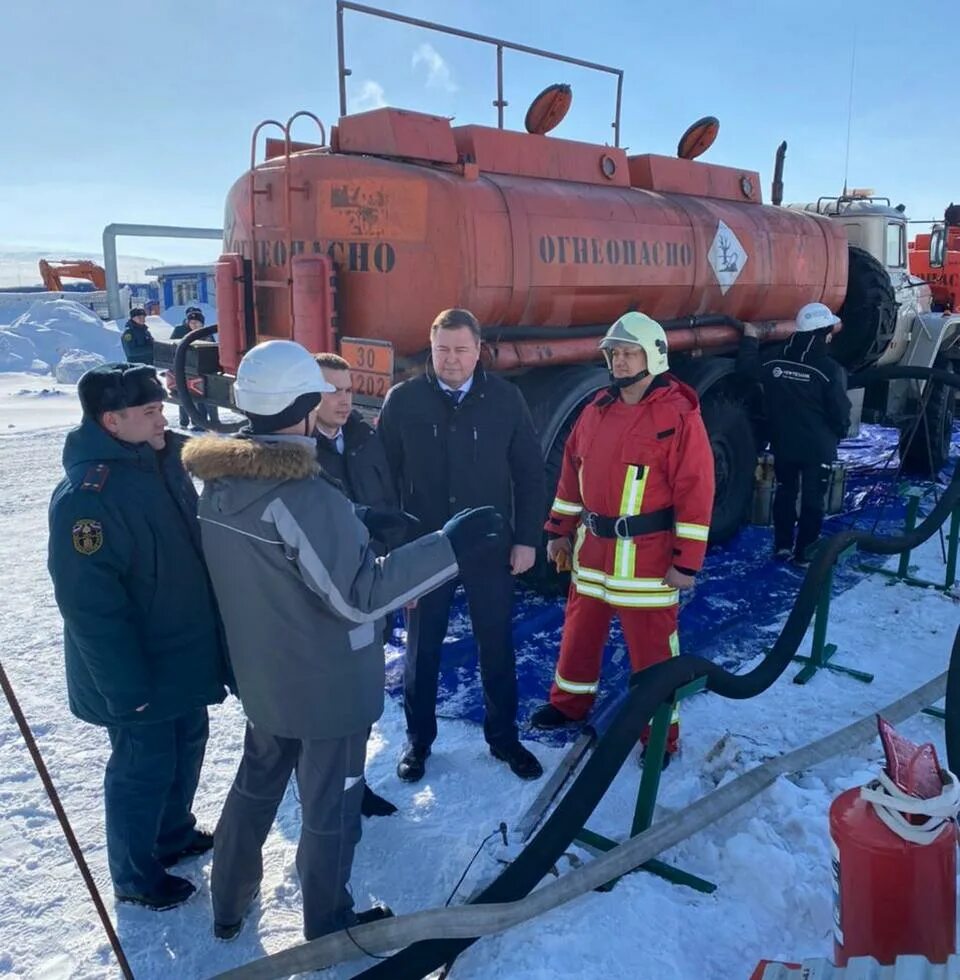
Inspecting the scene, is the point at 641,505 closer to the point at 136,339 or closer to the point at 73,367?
the point at 136,339

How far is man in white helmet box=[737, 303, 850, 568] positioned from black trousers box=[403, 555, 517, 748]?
3.34 meters

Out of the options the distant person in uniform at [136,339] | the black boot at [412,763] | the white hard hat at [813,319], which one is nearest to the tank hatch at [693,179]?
the white hard hat at [813,319]

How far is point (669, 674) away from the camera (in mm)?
2791

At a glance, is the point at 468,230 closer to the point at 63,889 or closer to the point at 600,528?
the point at 600,528

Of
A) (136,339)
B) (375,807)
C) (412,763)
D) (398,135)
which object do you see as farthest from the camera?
(136,339)

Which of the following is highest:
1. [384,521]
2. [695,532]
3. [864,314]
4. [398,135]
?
[398,135]

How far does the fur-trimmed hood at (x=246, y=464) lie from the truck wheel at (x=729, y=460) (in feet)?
15.0

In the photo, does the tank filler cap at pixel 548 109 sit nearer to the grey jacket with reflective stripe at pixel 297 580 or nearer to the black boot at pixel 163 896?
the grey jacket with reflective stripe at pixel 297 580

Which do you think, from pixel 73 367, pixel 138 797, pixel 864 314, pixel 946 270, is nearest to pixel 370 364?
pixel 138 797

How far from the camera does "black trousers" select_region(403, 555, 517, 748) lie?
11.1 ft

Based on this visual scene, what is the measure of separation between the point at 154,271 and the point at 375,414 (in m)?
28.0

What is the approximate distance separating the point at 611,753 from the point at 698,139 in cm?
546

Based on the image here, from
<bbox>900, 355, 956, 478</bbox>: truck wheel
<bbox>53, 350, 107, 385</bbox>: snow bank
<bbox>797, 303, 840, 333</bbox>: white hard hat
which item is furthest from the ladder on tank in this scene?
<bbox>53, 350, 107, 385</bbox>: snow bank

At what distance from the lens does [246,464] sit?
83.5 inches
